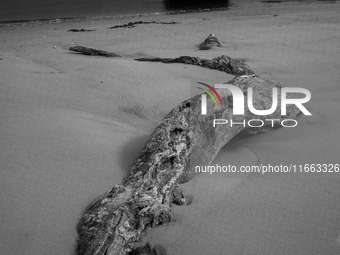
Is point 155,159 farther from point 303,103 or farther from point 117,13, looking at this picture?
point 117,13

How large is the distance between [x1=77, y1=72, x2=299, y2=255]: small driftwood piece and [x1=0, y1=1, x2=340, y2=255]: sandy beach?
14 centimetres

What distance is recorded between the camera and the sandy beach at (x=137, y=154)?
2094 millimetres

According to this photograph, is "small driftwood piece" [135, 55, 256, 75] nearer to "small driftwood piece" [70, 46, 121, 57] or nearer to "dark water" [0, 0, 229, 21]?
"small driftwood piece" [70, 46, 121, 57]

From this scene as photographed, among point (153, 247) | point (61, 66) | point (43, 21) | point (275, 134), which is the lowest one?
point (153, 247)

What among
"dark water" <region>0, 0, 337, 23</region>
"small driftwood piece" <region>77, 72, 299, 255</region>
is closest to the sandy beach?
"small driftwood piece" <region>77, 72, 299, 255</region>

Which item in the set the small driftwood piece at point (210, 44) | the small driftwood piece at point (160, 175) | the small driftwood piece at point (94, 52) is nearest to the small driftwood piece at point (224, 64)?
the small driftwood piece at point (94, 52)

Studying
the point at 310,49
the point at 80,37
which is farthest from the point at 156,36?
the point at 310,49

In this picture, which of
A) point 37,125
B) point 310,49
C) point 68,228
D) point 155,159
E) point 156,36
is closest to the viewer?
point 68,228

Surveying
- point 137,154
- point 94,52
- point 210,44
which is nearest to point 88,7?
point 210,44

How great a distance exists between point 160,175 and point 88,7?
64.5 feet

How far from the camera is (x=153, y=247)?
1970 millimetres

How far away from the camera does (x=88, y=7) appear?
63.7 ft

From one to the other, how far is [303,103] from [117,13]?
1508cm

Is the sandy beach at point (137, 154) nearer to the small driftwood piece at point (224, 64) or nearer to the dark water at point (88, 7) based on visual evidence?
the small driftwood piece at point (224, 64)
